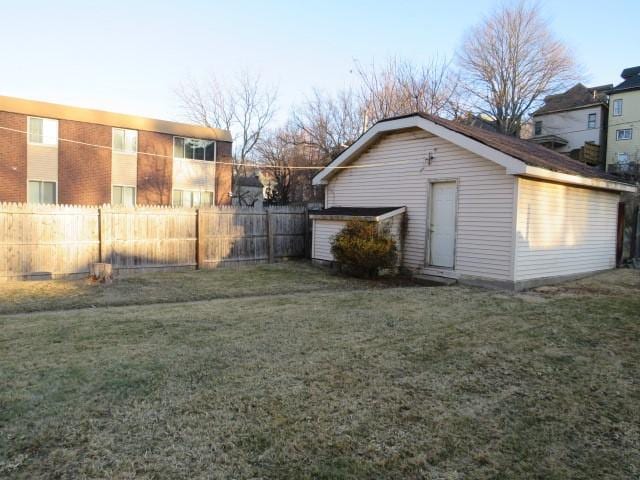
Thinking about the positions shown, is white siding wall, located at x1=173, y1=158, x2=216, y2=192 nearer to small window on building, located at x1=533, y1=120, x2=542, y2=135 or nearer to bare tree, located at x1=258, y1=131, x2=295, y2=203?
bare tree, located at x1=258, y1=131, x2=295, y2=203

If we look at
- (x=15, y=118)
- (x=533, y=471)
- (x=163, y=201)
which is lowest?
(x=533, y=471)

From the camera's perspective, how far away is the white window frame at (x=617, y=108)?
3650cm

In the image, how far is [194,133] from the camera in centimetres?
2408

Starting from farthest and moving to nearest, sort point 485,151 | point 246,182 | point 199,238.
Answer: point 246,182 < point 199,238 < point 485,151

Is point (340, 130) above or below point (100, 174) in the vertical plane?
above

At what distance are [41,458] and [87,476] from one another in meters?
0.42

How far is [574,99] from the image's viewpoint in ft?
129

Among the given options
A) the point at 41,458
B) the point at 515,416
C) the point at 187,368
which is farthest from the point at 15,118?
the point at 515,416

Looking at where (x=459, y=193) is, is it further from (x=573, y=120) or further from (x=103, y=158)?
(x=573, y=120)

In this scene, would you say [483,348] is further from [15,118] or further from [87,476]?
[15,118]

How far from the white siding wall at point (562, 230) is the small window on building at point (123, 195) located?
712 inches

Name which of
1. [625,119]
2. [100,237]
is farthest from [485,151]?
[625,119]

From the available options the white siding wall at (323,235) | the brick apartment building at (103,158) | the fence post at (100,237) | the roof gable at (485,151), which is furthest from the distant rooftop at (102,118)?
the white siding wall at (323,235)

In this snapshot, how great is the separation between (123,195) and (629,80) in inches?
1481
